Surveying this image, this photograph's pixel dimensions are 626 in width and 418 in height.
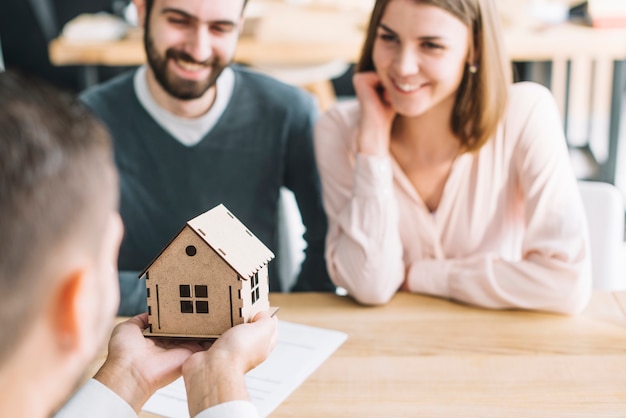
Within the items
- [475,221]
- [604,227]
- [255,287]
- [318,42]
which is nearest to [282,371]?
[255,287]

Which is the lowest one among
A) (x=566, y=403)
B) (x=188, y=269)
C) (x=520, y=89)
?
(x=566, y=403)

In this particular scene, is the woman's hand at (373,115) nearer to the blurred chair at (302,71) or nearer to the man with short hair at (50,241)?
the man with short hair at (50,241)

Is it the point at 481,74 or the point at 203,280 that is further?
the point at 481,74

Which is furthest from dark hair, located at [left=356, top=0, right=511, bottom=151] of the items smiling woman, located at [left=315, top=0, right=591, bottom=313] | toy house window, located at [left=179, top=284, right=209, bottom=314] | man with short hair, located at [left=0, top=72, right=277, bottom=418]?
man with short hair, located at [left=0, top=72, right=277, bottom=418]

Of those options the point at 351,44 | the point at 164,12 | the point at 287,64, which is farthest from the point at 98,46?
the point at 164,12

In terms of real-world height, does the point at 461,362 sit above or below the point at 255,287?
below

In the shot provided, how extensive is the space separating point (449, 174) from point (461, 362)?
1.77 ft

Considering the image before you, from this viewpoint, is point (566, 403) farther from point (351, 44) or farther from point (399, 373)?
point (351, 44)

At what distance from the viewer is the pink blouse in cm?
150

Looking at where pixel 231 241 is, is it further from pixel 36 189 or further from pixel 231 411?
pixel 36 189

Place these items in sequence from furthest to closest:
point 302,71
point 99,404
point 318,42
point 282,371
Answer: point 302,71 < point 318,42 < point 282,371 < point 99,404

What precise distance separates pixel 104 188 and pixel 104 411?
17.1 inches

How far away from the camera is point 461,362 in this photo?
1287 millimetres

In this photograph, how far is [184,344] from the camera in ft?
3.53
